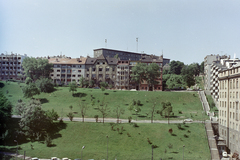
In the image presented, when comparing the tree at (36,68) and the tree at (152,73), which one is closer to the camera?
the tree at (152,73)

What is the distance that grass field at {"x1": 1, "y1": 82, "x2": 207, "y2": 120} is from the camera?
7138 cm

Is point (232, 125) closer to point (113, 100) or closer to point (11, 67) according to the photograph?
point (113, 100)

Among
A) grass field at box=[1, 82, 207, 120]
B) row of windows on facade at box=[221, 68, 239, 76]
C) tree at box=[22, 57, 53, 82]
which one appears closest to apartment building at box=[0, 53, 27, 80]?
tree at box=[22, 57, 53, 82]

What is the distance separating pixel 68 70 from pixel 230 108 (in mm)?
89825

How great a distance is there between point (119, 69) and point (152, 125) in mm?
60859

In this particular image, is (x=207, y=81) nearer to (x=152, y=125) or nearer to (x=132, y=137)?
(x=152, y=125)

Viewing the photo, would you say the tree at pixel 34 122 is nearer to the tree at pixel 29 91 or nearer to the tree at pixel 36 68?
the tree at pixel 29 91

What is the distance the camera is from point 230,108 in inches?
2084

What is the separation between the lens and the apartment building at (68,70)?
120 m

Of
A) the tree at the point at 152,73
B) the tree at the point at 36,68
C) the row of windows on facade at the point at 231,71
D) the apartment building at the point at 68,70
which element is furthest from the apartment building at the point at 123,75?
the row of windows on facade at the point at 231,71

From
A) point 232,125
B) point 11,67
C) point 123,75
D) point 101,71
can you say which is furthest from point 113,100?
point 11,67

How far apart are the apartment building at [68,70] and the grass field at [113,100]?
958 inches

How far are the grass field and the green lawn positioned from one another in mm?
11473

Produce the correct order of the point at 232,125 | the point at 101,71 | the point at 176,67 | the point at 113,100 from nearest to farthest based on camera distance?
the point at 232,125
the point at 113,100
the point at 101,71
the point at 176,67
